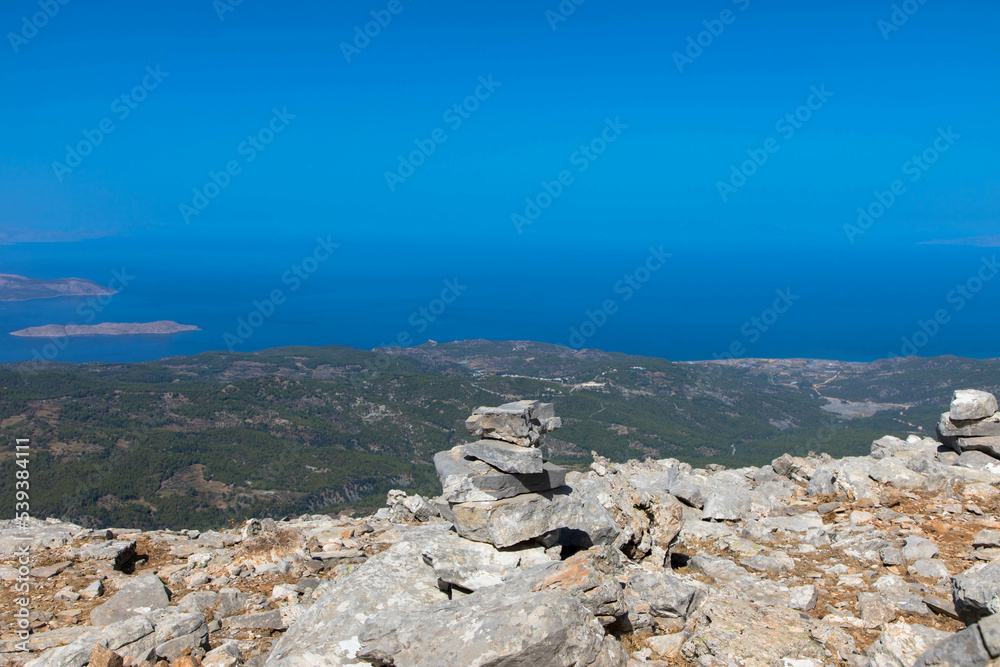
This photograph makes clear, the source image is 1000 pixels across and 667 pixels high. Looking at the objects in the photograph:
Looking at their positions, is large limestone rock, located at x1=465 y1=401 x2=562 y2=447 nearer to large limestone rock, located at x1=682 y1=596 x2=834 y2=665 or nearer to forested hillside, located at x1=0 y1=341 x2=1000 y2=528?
large limestone rock, located at x1=682 y1=596 x2=834 y2=665

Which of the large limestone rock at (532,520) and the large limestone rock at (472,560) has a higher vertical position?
the large limestone rock at (532,520)

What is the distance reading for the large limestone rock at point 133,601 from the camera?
9711 mm

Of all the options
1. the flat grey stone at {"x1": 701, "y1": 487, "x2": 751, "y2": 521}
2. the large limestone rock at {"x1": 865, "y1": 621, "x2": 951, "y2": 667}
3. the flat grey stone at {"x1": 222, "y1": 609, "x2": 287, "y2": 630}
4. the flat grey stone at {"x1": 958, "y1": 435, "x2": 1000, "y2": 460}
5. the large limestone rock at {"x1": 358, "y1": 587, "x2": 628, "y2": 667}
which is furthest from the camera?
the flat grey stone at {"x1": 958, "y1": 435, "x2": 1000, "y2": 460}

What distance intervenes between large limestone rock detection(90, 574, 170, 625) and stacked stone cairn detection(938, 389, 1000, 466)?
64.5 feet

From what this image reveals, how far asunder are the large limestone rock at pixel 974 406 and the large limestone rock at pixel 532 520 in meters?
12.9

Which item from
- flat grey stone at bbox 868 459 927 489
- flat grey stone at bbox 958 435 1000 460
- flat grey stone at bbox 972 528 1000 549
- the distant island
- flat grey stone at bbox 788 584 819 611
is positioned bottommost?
flat grey stone at bbox 788 584 819 611

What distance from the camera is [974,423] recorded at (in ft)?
57.3

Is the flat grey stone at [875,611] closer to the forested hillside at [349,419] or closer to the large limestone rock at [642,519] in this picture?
the large limestone rock at [642,519]

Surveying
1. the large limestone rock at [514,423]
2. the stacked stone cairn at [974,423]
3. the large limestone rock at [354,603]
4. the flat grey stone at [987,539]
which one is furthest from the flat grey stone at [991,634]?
the stacked stone cairn at [974,423]

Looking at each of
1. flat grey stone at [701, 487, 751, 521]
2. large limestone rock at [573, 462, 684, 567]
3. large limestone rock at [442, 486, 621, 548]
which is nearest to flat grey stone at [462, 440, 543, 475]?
large limestone rock at [442, 486, 621, 548]

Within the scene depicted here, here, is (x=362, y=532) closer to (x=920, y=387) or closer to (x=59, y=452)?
(x=59, y=452)

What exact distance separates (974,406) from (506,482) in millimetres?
14736

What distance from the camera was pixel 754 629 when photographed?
8.55 metres

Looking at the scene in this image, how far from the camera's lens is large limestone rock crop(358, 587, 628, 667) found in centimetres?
670
